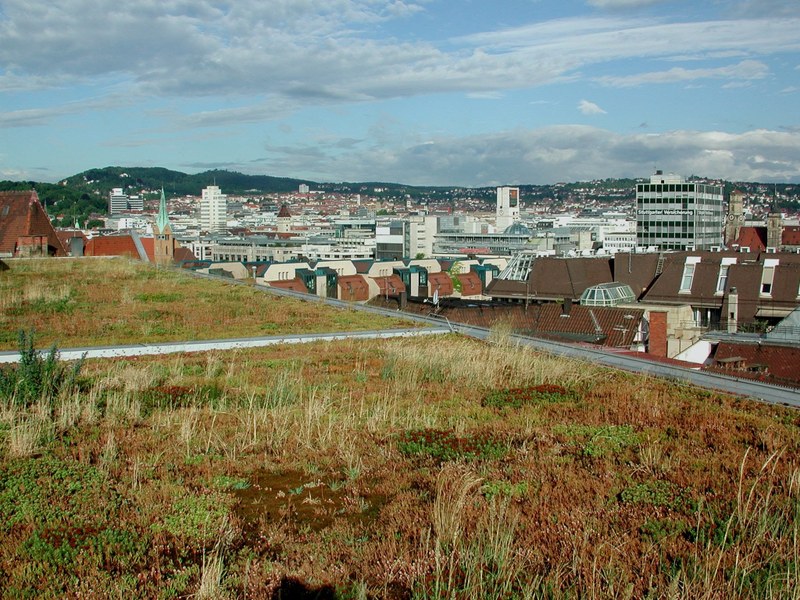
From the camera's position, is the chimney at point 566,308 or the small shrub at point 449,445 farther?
the chimney at point 566,308

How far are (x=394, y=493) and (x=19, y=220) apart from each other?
32240 mm

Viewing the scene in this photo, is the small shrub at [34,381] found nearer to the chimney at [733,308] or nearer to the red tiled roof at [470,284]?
the chimney at [733,308]

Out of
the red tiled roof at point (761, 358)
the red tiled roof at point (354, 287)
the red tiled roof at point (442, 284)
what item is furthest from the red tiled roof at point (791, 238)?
the red tiled roof at point (761, 358)

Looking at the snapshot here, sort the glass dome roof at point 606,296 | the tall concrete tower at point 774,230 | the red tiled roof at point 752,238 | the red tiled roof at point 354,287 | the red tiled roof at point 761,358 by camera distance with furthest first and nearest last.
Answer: the red tiled roof at point 752,238, the tall concrete tower at point 774,230, the red tiled roof at point 354,287, the glass dome roof at point 606,296, the red tiled roof at point 761,358

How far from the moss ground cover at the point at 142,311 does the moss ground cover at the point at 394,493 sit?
19.7 ft

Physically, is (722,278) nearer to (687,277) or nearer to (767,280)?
(687,277)

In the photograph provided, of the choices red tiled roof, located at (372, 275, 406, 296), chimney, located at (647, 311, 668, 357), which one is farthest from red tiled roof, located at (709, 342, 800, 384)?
red tiled roof, located at (372, 275, 406, 296)

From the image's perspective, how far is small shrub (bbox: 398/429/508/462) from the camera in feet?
24.5

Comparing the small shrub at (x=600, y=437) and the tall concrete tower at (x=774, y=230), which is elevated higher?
the tall concrete tower at (x=774, y=230)

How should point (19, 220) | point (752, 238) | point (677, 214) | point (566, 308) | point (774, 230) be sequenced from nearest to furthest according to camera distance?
point (566, 308), point (19, 220), point (677, 214), point (774, 230), point (752, 238)

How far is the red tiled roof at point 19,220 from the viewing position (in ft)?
111

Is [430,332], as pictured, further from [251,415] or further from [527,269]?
[527,269]

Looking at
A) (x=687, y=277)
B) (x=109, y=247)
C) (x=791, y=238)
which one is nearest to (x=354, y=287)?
(x=109, y=247)

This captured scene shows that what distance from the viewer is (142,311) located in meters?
19.1
